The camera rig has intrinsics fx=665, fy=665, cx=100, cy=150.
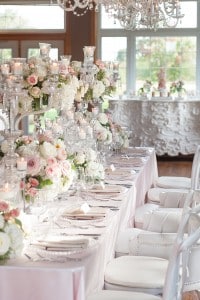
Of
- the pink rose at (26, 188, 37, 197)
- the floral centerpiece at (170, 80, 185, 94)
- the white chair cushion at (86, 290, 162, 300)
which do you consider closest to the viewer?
the white chair cushion at (86, 290, 162, 300)

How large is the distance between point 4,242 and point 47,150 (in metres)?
0.85

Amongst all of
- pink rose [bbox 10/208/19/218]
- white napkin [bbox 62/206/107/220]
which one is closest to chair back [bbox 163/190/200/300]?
white napkin [bbox 62/206/107/220]

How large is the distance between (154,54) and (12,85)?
28.7 ft

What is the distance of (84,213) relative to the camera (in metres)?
3.54

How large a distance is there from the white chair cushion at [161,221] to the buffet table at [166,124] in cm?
644

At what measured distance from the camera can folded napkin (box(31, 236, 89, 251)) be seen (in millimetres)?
2920

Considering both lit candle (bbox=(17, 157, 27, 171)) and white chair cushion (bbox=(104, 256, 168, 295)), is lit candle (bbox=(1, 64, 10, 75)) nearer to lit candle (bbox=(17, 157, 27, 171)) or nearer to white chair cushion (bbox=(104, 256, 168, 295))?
lit candle (bbox=(17, 157, 27, 171))

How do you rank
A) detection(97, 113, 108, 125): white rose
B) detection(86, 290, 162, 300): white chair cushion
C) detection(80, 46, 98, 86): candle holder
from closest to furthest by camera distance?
detection(86, 290, 162, 300): white chair cushion, detection(80, 46, 98, 86): candle holder, detection(97, 113, 108, 125): white rose

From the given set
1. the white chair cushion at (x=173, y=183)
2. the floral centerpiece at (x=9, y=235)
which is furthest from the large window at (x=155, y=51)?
the floral centerpiece at (x=9, y=235)

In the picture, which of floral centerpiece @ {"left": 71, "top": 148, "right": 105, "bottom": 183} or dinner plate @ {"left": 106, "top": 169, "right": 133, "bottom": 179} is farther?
dinner plate @ {"left": 106, "top": 169, "right": 133, "bottom": 179}

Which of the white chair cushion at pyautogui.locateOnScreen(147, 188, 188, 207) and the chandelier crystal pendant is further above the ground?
the chandelier crystal pendant

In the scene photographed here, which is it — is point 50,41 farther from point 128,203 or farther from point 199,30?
point 128,203

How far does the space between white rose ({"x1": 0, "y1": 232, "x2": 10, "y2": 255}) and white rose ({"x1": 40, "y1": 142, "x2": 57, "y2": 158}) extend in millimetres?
818

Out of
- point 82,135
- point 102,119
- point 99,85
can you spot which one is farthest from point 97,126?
point 82,135
